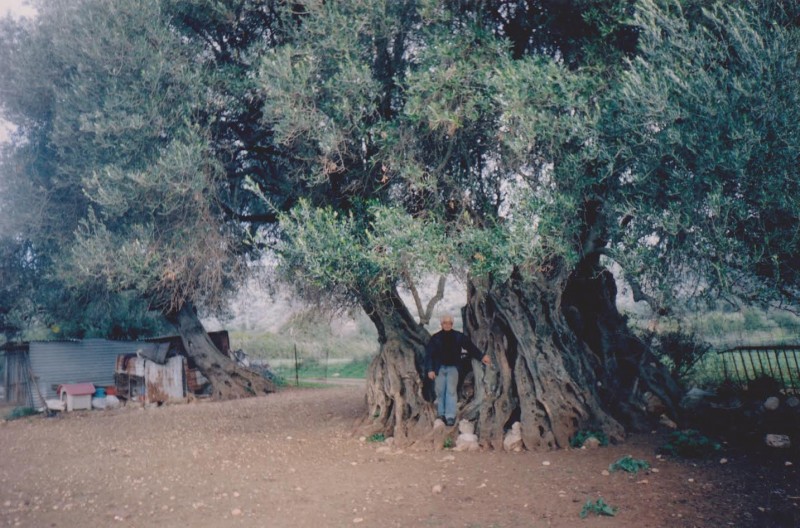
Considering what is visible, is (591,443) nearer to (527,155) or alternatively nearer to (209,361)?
(527,155)

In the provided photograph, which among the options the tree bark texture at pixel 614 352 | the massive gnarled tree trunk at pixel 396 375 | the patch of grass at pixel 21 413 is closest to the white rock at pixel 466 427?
the massive gnarled tree trunk at pixel 396 375

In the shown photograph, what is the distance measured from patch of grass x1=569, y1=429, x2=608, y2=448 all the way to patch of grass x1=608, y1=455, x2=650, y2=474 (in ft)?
4.39

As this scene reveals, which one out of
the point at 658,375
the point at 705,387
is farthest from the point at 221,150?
the point at 705,387

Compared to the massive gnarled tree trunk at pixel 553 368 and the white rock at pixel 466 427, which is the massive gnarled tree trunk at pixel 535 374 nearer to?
the massive gnarled tree trunk at pixel 553 368

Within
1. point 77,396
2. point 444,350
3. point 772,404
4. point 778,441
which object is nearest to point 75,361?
point 77,396

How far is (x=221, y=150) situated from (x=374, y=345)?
28.1 meters

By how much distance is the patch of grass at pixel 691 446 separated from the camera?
7914mm

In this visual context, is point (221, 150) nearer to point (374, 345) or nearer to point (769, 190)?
point (769, 190)

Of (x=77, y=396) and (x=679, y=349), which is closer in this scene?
(x=679, y=349)

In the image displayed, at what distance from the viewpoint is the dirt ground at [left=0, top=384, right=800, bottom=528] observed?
6129 mm

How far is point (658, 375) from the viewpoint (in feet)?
35.1

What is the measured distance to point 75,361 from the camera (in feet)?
69.2

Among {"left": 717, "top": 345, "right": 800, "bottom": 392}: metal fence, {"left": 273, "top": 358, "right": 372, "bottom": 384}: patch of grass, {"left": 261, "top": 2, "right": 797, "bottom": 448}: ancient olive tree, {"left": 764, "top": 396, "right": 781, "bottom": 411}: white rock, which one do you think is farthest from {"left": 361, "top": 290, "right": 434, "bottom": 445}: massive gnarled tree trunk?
{"left": 273, "top": 358, "right": 372, "bottom": 384}: patch of grass

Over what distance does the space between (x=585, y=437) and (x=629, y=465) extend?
5.56 feet
